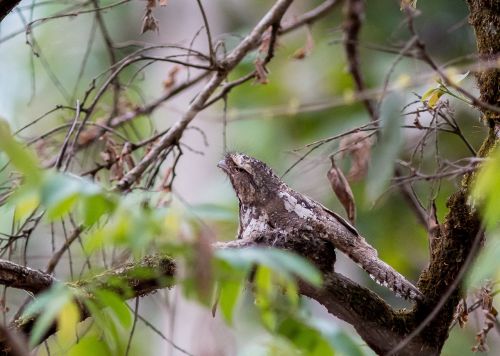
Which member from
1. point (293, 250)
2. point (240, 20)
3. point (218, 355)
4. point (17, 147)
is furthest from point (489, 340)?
point (17, 147)

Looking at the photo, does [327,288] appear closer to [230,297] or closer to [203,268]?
[230,297]

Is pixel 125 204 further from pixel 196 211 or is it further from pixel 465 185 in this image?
pixel 465 185

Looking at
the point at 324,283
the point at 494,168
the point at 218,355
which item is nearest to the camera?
the point at 494,168

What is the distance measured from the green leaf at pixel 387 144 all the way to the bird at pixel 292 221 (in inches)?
22.0

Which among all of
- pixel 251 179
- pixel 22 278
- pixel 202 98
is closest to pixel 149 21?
pixel 202 98

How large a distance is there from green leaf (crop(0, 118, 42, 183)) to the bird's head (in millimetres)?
1077

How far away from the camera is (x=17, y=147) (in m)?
1.21

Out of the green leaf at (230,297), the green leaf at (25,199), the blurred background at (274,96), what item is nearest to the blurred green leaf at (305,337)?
the green leaf at (230,297)

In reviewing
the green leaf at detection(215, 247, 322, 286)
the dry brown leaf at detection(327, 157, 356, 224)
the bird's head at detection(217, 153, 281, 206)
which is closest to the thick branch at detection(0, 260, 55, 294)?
the bird's head at detection(217, 153, 281, 206)

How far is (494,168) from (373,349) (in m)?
0.93

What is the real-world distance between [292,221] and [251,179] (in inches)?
8.1

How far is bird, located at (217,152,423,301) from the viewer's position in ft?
7.07

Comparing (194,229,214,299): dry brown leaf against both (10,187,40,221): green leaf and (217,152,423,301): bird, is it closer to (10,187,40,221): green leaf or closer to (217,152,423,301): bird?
(10,187,40,221): green leaf

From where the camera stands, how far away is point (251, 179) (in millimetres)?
2332
